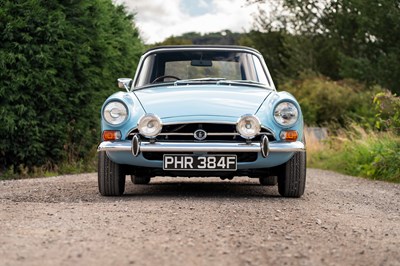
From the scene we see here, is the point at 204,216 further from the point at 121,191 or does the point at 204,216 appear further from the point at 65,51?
the point at 65,51

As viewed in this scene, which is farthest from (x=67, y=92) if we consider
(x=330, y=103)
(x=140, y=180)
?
(x=330, y=103)

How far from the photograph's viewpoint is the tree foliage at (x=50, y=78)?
10.4 m

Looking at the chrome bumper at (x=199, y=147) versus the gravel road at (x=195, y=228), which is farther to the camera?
the chrome bumper at (x=199, y=147)

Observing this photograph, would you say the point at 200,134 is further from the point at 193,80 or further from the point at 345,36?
the point at 345,36

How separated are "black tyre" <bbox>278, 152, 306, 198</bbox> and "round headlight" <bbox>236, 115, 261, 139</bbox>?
20.4 inches

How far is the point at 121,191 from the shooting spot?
23.4 ft

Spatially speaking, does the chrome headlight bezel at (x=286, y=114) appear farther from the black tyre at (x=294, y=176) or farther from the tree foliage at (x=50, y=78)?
the tree foliage at (x=50, y=78)

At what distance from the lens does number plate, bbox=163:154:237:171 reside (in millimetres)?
6578

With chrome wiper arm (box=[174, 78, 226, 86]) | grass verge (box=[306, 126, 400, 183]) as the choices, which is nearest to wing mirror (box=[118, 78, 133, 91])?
chrome wiper arm (box=[174, 78, 226, 86])

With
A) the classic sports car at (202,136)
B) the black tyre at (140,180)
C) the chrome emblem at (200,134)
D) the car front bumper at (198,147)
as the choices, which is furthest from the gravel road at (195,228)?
the black tyre at (140,180)

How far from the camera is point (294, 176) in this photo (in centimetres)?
693

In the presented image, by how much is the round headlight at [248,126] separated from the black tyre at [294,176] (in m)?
0.52

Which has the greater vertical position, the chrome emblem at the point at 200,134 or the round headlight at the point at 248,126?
the round headlight at the point at 248,126

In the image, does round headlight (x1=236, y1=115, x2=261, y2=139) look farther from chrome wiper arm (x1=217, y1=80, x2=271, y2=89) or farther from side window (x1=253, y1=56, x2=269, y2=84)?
side window (x1=253, y1=56, x2=269, y2=84)
